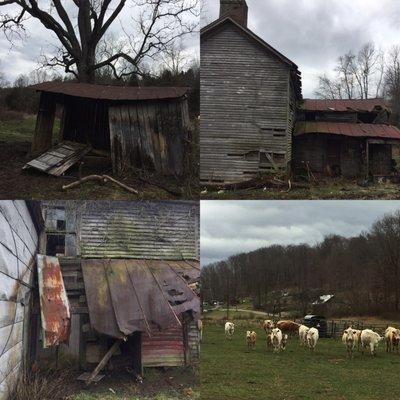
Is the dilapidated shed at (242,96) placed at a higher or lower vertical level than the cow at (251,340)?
higher

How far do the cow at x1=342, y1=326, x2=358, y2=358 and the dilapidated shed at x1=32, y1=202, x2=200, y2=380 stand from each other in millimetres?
7282

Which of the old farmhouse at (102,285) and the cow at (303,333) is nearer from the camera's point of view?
the old farmhouse at (102,285)

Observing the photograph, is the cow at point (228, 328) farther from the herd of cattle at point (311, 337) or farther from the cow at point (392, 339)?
the cow at point (392, 339)

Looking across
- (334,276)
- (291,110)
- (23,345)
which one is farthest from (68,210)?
(291,110)

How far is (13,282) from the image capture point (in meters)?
2.63

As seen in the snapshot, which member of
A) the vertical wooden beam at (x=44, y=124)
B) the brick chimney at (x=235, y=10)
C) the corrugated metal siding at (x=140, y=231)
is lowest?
the corrugated metal siding at (x=140, y=231)

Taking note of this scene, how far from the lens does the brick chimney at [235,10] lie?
26.9ft

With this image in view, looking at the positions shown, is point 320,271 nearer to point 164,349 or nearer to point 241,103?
point 241,103

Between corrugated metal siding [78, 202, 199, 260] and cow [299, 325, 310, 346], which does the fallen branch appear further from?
cow [299, 325, 310, 346]

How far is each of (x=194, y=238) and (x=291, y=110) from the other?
6.68m

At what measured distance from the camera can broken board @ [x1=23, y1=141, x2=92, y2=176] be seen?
4.88 meters

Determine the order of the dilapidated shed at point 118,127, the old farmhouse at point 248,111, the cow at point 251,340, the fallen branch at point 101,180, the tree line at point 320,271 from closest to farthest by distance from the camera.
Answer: the fallen branch at point 101,180
the tree line at point 320,271
the dilapidated shed at point 118,127
the old farmhouse at point 248,111
the cow at point 251,340

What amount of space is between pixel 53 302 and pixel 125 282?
17.7 inches

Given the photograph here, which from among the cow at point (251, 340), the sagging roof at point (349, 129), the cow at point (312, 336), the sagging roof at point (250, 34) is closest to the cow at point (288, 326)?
the cow at point (312, 336)
